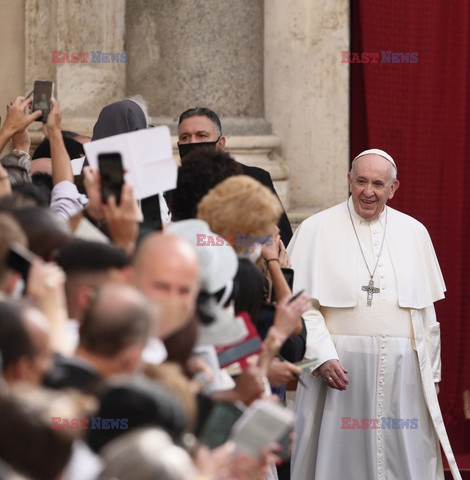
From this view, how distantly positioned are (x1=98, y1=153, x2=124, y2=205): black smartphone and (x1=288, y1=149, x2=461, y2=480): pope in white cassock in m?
2.69

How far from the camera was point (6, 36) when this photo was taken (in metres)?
7.70

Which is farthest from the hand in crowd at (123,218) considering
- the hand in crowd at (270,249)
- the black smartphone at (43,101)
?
the black smartphone at (43,101)

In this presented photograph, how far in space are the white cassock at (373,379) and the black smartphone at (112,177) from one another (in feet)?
8.84

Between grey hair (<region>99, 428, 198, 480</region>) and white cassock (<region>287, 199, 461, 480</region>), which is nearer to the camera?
grey hair (<region>99, 428, 198, 480</region>)

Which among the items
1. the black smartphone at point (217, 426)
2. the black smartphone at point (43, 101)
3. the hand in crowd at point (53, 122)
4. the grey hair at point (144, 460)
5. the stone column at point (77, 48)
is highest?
the stone column at point (77, 48)

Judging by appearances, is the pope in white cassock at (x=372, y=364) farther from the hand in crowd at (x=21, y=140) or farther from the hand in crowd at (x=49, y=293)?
the hand in crowd at (x=49, y=293)

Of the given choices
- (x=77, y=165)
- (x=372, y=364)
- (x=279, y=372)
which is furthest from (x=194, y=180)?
(x=372, y=364)

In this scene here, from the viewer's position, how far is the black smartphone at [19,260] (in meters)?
3.17

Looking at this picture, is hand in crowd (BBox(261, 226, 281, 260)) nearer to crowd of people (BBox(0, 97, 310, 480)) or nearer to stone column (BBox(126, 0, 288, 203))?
crowd of people (BBox(0, 97, 310, 480))

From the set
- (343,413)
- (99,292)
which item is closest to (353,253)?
(343,413)

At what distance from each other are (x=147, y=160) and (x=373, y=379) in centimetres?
272

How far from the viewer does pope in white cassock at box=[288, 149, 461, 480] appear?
6.76 metres

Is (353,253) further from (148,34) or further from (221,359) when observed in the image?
(221,359)

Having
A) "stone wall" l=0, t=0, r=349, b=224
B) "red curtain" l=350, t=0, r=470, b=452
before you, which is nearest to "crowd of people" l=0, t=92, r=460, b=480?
"stone wall" l=0, t=0, r=349, b=224
